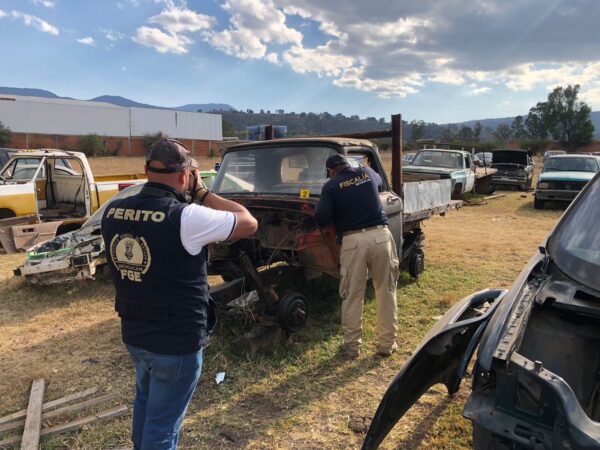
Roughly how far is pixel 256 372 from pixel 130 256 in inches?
88.2

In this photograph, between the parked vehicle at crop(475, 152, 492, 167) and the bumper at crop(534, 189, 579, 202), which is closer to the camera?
the bumper at crop(534, 189, 579, 202)

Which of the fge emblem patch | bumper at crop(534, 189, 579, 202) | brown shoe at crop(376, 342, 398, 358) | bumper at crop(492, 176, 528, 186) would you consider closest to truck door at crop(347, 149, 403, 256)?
brown shoe at crop(376, 342, 398, 358)

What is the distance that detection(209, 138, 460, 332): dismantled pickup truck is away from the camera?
4.48m

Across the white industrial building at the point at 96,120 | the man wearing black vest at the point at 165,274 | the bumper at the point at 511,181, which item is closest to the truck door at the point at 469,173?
the bumper at the point at 511,181

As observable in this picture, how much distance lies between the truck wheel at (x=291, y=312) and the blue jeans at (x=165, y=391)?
1.93 metres

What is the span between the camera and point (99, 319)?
18.2 ft

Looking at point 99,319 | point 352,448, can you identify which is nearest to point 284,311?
point 352,448

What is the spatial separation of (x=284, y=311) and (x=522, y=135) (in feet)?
277

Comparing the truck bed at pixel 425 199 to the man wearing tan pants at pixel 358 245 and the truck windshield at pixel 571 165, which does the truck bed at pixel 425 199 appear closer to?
the man wearing tan pants at pixel 358 245

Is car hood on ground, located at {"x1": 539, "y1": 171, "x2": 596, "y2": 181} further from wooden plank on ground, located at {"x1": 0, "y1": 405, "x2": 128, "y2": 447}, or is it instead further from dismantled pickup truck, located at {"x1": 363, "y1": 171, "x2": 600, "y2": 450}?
wooden plank on ground, located at {"x1": 0, "y1": 405, "x2": 128, "y2": 447}

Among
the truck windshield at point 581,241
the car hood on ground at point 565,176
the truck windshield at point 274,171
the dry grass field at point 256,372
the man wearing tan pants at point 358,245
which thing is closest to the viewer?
the truck windshield at point 581,241

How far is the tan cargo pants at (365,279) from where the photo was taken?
14.0 ft

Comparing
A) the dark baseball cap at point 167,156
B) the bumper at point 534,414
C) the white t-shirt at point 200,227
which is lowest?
the bumper at point 534,414

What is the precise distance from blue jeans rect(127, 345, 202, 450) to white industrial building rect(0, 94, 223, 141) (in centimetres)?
5776
